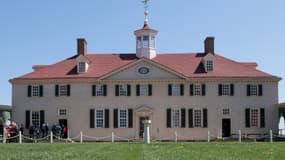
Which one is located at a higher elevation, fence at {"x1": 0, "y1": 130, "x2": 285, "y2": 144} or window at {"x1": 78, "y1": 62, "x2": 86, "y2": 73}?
window at {"x1": 78, "y1": 62, "x2": 86, "y2": 73}

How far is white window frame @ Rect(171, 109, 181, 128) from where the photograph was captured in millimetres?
39125

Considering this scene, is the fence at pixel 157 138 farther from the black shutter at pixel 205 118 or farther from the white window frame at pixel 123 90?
the white window frame at pixel 123 90

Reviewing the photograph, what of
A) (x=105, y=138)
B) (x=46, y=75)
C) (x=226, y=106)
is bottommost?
(x=105, y=138)

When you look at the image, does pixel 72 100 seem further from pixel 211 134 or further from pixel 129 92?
pixel 211 134

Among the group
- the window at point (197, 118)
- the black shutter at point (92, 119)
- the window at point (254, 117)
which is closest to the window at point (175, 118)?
the window at point (197, 118)

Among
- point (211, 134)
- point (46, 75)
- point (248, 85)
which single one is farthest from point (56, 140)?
point (248, 85)

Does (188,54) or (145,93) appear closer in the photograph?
(145,93)

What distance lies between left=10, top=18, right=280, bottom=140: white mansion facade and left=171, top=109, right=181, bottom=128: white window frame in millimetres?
76

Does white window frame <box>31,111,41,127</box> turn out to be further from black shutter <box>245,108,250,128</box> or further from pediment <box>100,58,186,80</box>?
black shutter <box>245,108,250,128</box>

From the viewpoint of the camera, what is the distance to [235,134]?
126 ft

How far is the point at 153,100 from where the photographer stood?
39500mm

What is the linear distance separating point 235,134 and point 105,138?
9783 millimetres

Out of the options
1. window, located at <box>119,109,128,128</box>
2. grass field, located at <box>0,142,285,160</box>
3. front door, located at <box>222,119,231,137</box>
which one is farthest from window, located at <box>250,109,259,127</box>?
grass field, located at <box>0,142,285,160</box>

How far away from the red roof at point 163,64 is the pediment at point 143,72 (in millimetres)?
558
